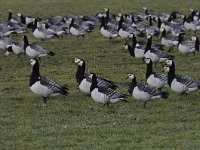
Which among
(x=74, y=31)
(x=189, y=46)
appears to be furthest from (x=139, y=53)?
(x=74, y=31)

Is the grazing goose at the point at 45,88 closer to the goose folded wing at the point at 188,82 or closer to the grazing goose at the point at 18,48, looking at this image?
the goose folded wing at the point at 188,82

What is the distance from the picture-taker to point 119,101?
15703 mm

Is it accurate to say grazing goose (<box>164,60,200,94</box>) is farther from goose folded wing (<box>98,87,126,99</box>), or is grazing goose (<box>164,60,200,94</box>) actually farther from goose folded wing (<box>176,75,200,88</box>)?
goose folded wing (<box>98,87,126,99</box>)

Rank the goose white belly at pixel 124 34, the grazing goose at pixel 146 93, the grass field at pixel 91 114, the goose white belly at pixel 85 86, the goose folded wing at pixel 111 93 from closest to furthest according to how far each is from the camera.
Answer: the grass field at pixel 91 114 → the goose folded wing at pixel 111 93 → the grazing goose at pixel 146 93 → the goose white belly at pixel 85 86 → the goose white belly at pixel 124 34

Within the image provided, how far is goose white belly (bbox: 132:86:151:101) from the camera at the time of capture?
15297 millimetres

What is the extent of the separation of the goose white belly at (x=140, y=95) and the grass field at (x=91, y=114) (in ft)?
1.01

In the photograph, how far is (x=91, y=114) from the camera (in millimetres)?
14812

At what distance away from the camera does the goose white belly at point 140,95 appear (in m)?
15.3

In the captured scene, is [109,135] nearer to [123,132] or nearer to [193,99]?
[123,132]

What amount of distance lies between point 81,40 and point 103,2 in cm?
2378

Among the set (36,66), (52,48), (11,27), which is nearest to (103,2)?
(11,27)

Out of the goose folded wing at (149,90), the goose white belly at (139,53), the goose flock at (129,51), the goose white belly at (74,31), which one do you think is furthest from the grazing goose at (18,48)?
the goose folded wing at (149,90)

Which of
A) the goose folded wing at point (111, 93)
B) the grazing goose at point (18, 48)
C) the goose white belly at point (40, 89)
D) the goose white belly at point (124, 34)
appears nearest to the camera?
the goose folded wing at point (111, 93)

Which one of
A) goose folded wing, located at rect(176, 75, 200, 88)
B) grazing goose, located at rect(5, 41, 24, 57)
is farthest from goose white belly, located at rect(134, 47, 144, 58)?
goose folded wing, located at rect(176, 75, 200, 88)
